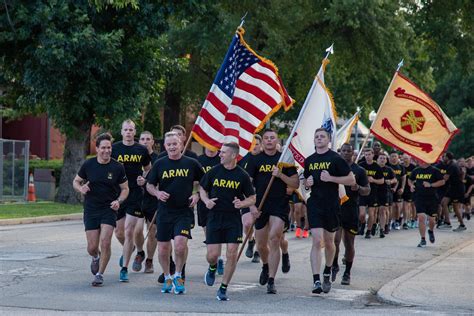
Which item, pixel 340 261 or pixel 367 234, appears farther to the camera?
pixel 367 234

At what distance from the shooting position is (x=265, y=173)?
13.4 meters

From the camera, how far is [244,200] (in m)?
11.9

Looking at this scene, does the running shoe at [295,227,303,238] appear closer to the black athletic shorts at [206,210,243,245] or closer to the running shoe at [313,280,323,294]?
the running shoe at [313,280,323,294]

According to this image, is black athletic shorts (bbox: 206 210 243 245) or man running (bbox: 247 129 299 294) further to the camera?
man running (bbox: 247 129 299 294)

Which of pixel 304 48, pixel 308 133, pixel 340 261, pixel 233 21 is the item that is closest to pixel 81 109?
pixel 233 21

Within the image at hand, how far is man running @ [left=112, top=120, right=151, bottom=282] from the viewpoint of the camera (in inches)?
539

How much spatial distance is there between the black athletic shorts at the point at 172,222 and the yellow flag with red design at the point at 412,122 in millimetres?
6368

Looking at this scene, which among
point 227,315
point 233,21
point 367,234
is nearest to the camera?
point 227,315

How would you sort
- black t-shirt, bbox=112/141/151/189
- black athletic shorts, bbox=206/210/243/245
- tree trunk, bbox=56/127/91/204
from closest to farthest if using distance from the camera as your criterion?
1. black athletic shorts, bbox=206/210/243/245
2. black t-shirt, bbox=112/141/151/189
3. tree trunk, bbox=56/127/91/204

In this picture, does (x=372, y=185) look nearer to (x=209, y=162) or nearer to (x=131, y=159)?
(x=209, y=162)

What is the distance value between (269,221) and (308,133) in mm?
1351

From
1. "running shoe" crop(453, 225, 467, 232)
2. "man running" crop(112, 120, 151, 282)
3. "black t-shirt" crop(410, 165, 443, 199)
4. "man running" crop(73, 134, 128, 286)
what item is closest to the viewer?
"man running" crop(73, 134, 128, 286)

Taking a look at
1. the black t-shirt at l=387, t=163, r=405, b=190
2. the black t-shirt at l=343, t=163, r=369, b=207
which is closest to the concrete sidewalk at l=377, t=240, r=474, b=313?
the black t-shirt at l=343, t=163, r=369, b=207

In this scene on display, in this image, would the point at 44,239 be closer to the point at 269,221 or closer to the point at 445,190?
the point at 269,221
